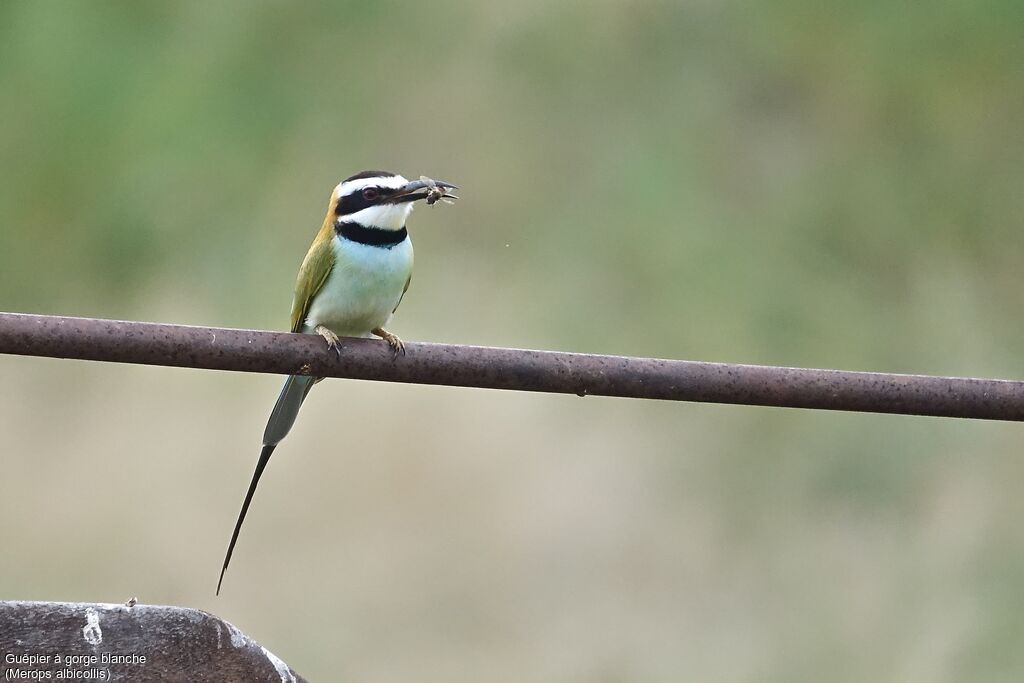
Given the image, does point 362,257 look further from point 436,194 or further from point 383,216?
point 436,194

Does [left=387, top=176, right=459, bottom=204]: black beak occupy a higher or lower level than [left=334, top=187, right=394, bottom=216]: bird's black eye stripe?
higher

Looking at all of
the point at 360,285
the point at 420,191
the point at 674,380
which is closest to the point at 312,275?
the point at 360,285

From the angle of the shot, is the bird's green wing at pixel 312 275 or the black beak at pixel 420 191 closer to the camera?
the black beak at pixel 420 191

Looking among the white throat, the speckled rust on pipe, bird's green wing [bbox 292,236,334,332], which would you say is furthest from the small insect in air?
the speckled rust on pipe

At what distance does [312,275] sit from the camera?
199 cm

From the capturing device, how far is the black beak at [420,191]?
181 centimetres

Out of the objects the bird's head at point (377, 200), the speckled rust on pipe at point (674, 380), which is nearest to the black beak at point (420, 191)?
the bird's head at point (377, 200)

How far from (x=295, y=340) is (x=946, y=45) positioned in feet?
15.9

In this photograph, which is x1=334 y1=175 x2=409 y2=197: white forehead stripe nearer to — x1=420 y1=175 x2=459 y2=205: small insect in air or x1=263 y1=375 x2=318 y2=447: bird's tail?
x1=420 y1=175 x2=459 y2=205: small insect in air

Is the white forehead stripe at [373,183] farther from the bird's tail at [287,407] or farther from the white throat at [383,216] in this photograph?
the bird's tail at [287,407]

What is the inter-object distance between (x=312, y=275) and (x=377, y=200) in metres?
0.17

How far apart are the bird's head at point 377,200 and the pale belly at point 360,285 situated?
42 millimetres

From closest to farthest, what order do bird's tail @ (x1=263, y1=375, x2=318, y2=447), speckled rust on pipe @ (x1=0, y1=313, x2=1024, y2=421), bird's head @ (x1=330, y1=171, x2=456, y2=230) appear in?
speckled rust on pipe @ (x1=0, y1=313, x2=1024, y2=421), bird's tail @ (x1=263, y1=375, x2=318, y2=447), bird's head @ (x1=330, y1=171, x2=456, y2=230)

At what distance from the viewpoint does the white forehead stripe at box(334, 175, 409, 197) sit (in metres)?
1.92
